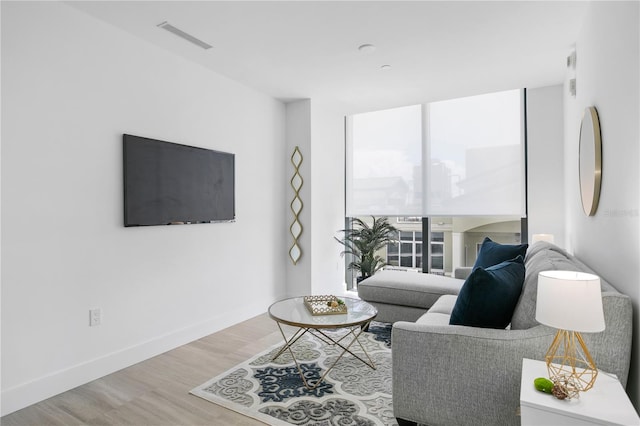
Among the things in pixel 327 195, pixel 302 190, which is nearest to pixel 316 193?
pixel 302 190

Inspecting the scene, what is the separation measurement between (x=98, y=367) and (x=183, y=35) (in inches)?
101

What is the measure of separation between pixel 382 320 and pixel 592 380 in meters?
2.21

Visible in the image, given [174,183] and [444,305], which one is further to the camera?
[174,183]

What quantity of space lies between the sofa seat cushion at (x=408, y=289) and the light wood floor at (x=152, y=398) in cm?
110

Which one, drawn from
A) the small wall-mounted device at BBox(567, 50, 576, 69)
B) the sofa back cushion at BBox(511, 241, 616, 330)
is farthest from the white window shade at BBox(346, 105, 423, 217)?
the sofa back cushion at BBox(511, 241, 616, 330)

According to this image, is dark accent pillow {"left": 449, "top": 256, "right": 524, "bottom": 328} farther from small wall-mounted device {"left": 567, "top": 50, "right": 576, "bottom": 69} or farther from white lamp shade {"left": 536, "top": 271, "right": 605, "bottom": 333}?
small wall-mounted device {"left": 567, "top": 50, "right": 576, "bottom": 69}

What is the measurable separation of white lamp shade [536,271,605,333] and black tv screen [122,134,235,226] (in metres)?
2.79

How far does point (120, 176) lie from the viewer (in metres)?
2.87

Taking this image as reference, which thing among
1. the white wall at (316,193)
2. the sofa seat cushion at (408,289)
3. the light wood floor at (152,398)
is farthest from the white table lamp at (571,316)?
the white wall at (316,193)

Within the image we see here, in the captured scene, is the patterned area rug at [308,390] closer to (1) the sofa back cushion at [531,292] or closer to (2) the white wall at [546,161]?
(1) the sofa back cushion at [531,292]

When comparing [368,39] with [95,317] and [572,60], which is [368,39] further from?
[95,317]

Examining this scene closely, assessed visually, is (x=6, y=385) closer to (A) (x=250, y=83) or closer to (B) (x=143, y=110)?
(B) (x=143, y=110)

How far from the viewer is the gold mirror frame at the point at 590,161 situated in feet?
7.00

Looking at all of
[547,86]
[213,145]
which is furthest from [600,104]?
[213,145]
